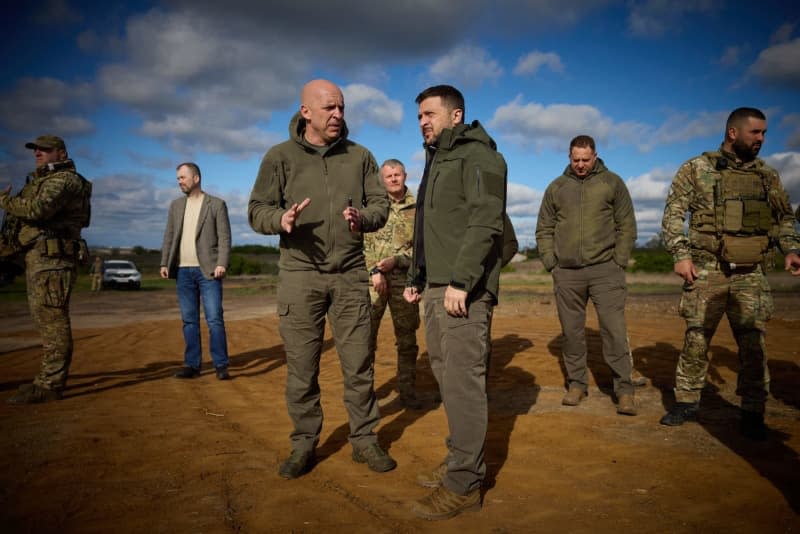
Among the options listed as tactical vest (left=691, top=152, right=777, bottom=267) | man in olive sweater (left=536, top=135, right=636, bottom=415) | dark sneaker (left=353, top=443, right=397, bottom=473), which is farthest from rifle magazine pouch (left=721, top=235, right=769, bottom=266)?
dark sneaker (left=353, top=443, right=397, bottom=473)

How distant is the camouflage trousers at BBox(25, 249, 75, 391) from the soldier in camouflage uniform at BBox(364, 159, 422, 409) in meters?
3.12

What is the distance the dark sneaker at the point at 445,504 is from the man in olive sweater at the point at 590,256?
260cm

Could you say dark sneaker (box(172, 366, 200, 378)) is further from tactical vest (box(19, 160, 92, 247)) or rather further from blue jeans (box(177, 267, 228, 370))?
tactical vest (box(19, 160, 92, 247))

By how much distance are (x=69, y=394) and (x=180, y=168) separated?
296cm

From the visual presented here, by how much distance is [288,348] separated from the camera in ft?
11.1

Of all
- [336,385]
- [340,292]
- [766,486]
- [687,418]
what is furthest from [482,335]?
[336,385]

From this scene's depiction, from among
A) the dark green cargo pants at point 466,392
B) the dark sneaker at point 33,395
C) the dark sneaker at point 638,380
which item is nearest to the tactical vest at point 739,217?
the dark sneaker at point 638,380

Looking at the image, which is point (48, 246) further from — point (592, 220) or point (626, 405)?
point (626, 405)

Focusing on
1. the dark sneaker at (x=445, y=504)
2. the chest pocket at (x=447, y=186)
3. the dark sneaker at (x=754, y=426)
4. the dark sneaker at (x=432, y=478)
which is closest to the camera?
the dark sneaker at (x=445, y=504)

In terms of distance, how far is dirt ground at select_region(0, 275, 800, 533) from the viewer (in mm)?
2717

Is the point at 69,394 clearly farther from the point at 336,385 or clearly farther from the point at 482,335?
the point at 482,335

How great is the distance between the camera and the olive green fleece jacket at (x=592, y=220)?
500 centimetres

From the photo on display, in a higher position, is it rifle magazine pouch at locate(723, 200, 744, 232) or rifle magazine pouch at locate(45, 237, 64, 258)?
rifle magazine pouch at locate(723, 200, 744, 232)

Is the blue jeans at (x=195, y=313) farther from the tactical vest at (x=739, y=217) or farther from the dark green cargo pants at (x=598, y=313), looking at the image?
the tactical vest at (x=739, y=217)
